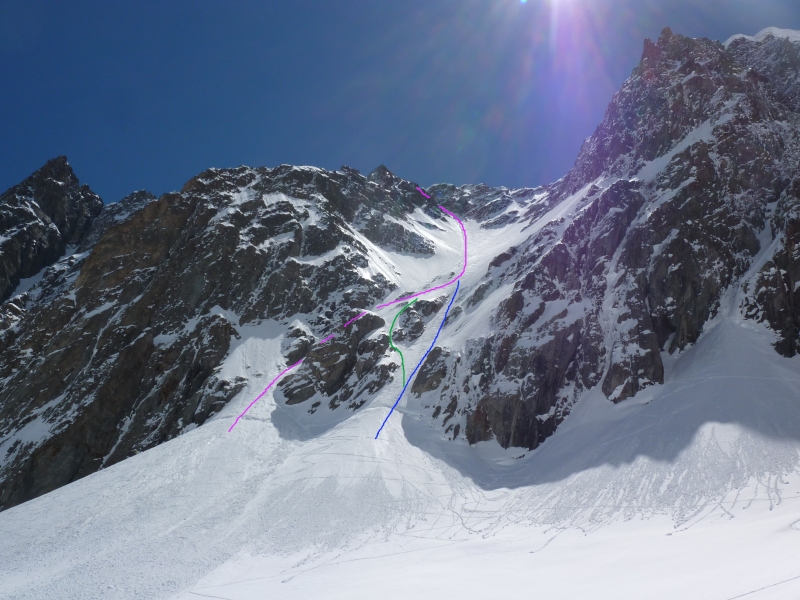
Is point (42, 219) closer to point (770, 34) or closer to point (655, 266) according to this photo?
point (655, 266)

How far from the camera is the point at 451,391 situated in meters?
46.7

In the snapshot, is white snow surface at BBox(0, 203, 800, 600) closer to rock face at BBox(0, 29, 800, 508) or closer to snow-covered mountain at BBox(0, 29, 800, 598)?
snow-covered mountain at BBox(0, 29, 800, 598)

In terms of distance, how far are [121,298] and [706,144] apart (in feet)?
261

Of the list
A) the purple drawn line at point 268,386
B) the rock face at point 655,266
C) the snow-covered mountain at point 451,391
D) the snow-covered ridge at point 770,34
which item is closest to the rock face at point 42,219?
the snow-covered mountain at point 451,391

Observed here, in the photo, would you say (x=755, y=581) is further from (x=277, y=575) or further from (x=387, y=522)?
(x=387, y=522)

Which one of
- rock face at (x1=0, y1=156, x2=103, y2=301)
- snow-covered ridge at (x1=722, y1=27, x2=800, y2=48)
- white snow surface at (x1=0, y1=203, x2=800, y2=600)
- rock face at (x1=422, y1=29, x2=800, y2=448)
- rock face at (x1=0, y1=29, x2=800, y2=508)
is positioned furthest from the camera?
rock face at (x1=0, y1=156, x2=103, y2=301)

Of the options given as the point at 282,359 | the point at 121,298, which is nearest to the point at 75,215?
the point at 121,298

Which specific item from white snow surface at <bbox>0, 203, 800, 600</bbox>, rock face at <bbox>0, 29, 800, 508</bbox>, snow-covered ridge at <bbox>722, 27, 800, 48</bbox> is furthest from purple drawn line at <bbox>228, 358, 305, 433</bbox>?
snow-covered ridge at <bbox>722, 27, 800, 48</bbox>

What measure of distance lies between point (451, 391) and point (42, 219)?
13427 centimetres

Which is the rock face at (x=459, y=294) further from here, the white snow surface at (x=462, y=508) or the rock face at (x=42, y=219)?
the rock face at (x=42, y=219)

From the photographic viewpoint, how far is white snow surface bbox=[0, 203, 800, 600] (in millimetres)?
18234

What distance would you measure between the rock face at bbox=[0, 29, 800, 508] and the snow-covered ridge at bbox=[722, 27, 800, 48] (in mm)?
1804

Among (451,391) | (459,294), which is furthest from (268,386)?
(459,294)

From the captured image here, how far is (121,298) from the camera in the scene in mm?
75438
